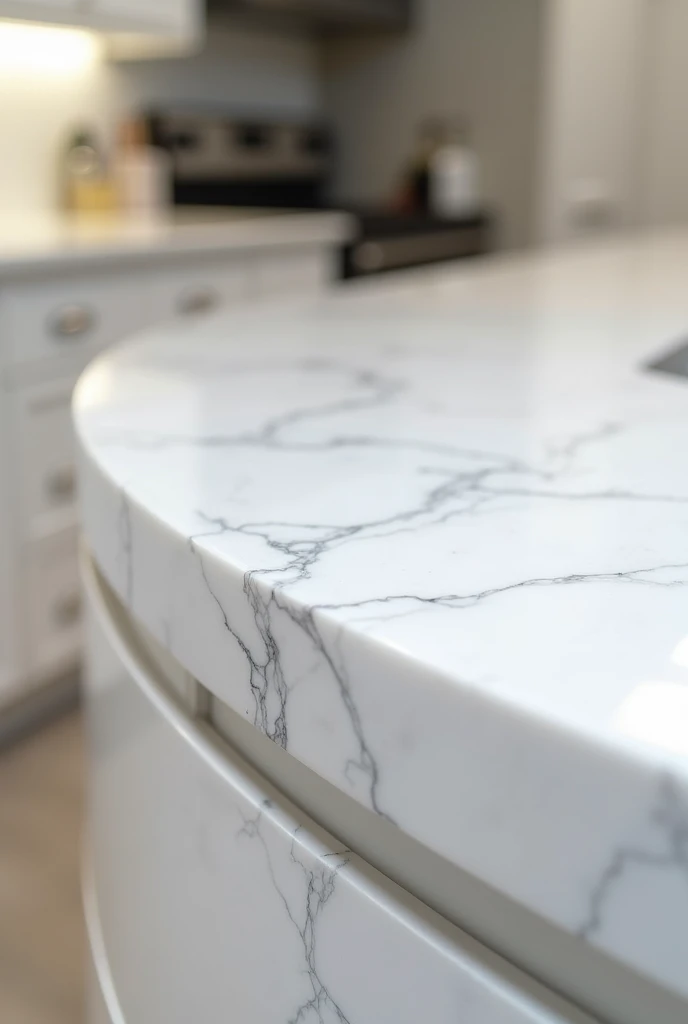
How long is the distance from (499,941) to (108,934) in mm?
398

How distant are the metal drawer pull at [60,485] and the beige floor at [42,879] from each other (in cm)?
45

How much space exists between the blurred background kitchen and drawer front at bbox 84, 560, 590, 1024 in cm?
77

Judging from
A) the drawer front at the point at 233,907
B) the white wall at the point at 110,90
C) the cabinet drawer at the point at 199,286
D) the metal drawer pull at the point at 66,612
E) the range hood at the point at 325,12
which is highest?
the range hood at the point at 325,12

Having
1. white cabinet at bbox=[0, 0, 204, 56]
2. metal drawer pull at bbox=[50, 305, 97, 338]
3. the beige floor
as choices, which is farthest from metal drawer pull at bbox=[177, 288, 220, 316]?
the beige floor

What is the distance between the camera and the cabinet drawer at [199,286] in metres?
1.96

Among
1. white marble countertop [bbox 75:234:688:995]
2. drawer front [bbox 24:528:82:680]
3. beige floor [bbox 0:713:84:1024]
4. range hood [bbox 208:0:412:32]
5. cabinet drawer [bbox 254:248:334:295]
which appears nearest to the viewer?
white marble countertop [bbox 75:234:688:995]

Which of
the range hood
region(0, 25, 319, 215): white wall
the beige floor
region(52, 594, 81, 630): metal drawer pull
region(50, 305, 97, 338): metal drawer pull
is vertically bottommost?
the beige floor

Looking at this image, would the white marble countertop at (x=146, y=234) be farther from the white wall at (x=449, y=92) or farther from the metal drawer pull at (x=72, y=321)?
the white wall at (x=449, y=92)

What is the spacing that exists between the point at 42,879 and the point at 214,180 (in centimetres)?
207

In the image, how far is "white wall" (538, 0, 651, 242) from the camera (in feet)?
9.60

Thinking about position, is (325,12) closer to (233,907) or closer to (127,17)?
(127,17)

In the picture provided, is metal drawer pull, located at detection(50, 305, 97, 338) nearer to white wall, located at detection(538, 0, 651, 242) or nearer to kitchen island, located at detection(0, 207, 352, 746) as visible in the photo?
kitchen island, located at detection(0, 207, 352, 746)

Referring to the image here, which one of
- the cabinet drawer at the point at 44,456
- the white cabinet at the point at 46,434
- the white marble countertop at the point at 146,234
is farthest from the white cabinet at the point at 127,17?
the cabinet drawer at the point at 44,456

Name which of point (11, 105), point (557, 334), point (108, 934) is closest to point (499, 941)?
point (108, 934)
